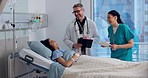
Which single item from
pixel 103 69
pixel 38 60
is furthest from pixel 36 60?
pixel 103 69

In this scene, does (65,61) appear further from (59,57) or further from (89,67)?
(89,67)

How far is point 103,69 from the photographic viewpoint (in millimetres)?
2543

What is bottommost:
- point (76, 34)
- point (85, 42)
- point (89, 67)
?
point (89, 67)

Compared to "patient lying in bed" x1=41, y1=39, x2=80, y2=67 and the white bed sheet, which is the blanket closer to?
"patient lying in bed" x1=41, y1=39, x2=80, y2=67

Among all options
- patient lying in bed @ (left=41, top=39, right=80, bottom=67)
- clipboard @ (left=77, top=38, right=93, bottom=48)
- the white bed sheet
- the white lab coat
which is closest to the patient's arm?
patient lying in bed @ (left=41, top=39, right=80, bottom=67)

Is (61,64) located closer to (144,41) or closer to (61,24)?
(61,24)

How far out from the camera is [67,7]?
450 cm

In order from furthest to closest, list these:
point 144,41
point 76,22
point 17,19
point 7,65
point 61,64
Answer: point 144,41 < point 76,22 < point 17,19 < point 7,65 < point 61,64

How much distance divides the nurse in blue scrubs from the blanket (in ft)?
1.31

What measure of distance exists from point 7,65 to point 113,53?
4.63 feet

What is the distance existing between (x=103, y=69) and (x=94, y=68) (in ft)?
0.46

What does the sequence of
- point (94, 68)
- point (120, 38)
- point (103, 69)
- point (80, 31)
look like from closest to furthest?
point (103, 69) → point (94, 68) → point (120, 38) → point (80, 31)

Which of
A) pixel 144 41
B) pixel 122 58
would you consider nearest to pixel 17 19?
pixel 122 58

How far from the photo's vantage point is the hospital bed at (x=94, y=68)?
2.39 metres
